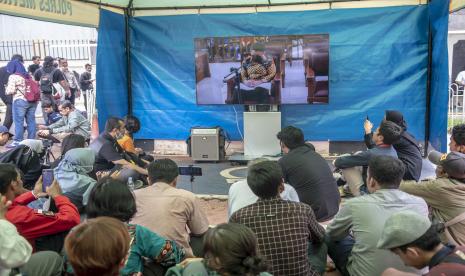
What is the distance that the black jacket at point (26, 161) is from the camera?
4066mm

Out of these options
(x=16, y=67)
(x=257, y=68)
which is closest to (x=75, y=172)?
(x=257, y=68)

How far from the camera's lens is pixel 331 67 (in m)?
7.07

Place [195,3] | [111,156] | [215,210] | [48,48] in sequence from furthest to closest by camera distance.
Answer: [48,48]
[195,3]
[215,210]
[111,156]

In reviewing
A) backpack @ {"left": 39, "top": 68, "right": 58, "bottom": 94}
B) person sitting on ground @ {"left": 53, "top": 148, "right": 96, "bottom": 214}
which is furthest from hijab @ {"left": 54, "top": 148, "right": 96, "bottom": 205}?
backpack @ {"left": 39, "top": 68, "right": 58, "bottom": 94}

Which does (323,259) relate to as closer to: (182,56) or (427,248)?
(427,248)

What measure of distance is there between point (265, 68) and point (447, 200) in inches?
174

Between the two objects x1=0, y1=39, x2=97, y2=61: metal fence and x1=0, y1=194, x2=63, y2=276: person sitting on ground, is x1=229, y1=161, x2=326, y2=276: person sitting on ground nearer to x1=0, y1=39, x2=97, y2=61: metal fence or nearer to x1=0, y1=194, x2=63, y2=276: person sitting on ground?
x1=0, y1=194, x2=63, y2=276: person sitting on ground

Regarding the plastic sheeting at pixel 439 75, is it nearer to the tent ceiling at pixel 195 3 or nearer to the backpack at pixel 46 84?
the tent ceiling at pixel 195 3

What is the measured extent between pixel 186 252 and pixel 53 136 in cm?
449

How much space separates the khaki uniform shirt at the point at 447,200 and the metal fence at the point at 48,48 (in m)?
12.1

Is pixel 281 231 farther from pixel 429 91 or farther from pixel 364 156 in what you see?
pixel 429 91

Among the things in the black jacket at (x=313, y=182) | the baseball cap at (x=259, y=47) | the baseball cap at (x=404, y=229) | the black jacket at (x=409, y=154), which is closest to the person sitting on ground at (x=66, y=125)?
the baseball cap at (x=259, y=47)

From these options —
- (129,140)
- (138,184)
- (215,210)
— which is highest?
(129,140)

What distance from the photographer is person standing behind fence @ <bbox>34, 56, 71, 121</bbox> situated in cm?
839
